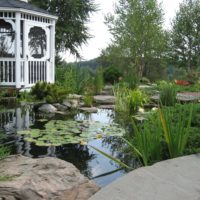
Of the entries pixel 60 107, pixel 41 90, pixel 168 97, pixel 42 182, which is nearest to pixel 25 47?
pixel 41 90

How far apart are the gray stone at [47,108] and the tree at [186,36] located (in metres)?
19.7

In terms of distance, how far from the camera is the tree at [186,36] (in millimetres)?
27000

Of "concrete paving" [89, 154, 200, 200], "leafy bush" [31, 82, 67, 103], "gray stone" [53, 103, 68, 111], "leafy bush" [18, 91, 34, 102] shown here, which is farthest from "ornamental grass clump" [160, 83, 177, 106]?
"concrete paving" [89, 154, 200, 200]

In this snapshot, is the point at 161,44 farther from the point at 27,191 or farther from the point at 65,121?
the point at 27,191

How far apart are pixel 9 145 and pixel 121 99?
4.33m

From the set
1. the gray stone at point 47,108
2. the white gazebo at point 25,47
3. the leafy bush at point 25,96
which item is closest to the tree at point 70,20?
the white gazebo at point 25,47

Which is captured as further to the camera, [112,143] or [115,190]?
[112,143]

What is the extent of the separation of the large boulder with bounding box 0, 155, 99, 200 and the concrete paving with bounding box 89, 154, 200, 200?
34 centimetres

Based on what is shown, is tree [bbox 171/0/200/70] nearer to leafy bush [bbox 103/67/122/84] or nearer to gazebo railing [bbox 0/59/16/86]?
leafy bush [bbox 103/67/122/84]

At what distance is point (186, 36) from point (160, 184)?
25699 millimetres

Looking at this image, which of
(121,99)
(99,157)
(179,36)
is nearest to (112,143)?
(99,157)

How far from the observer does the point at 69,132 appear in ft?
20.6

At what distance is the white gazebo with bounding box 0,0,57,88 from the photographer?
10969 millimetres

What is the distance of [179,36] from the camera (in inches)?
1079
